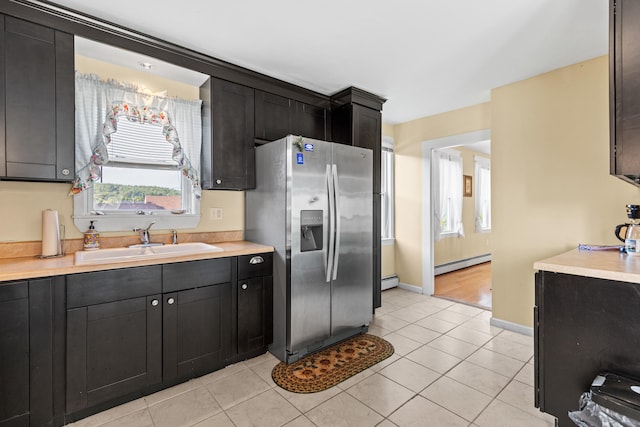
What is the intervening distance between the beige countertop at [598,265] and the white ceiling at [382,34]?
157 cm

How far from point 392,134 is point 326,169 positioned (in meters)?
2.45

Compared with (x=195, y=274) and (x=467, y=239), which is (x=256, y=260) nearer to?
(x=195, y=274)

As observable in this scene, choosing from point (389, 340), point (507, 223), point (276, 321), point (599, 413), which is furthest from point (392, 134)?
point (599, 413)

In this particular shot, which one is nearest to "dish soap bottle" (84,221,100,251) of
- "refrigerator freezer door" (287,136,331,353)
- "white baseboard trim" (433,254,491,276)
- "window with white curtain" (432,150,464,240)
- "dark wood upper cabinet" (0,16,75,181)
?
"dark wood upper cabinet" (0,16,75,181)

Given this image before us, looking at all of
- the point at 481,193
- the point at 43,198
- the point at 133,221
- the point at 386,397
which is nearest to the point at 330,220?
the point at 386,397

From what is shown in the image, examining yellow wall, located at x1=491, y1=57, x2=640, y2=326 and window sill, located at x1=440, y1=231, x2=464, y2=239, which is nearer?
yellow wall, located at x1=491, y1=57, x2=640, y2=326

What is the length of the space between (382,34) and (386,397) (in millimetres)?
2586

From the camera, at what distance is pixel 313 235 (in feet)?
8.83

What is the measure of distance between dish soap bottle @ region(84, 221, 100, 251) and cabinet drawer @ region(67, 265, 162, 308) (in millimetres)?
543

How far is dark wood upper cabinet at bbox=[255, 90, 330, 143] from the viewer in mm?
2986

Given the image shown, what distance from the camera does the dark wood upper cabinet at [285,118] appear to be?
2.99 m

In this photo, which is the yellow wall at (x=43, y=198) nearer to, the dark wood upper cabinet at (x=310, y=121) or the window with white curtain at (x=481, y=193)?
the dark wood upper cabinet at (x=310, y=121)

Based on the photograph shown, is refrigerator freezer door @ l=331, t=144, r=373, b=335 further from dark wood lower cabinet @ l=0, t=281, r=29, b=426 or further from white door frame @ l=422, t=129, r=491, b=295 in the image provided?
dark wood lower cabinet @ l=0, t=281, r=29, b=426

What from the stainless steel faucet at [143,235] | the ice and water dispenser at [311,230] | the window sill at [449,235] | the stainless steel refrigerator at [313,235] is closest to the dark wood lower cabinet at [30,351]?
the stainless steel faucet at [143,235]
